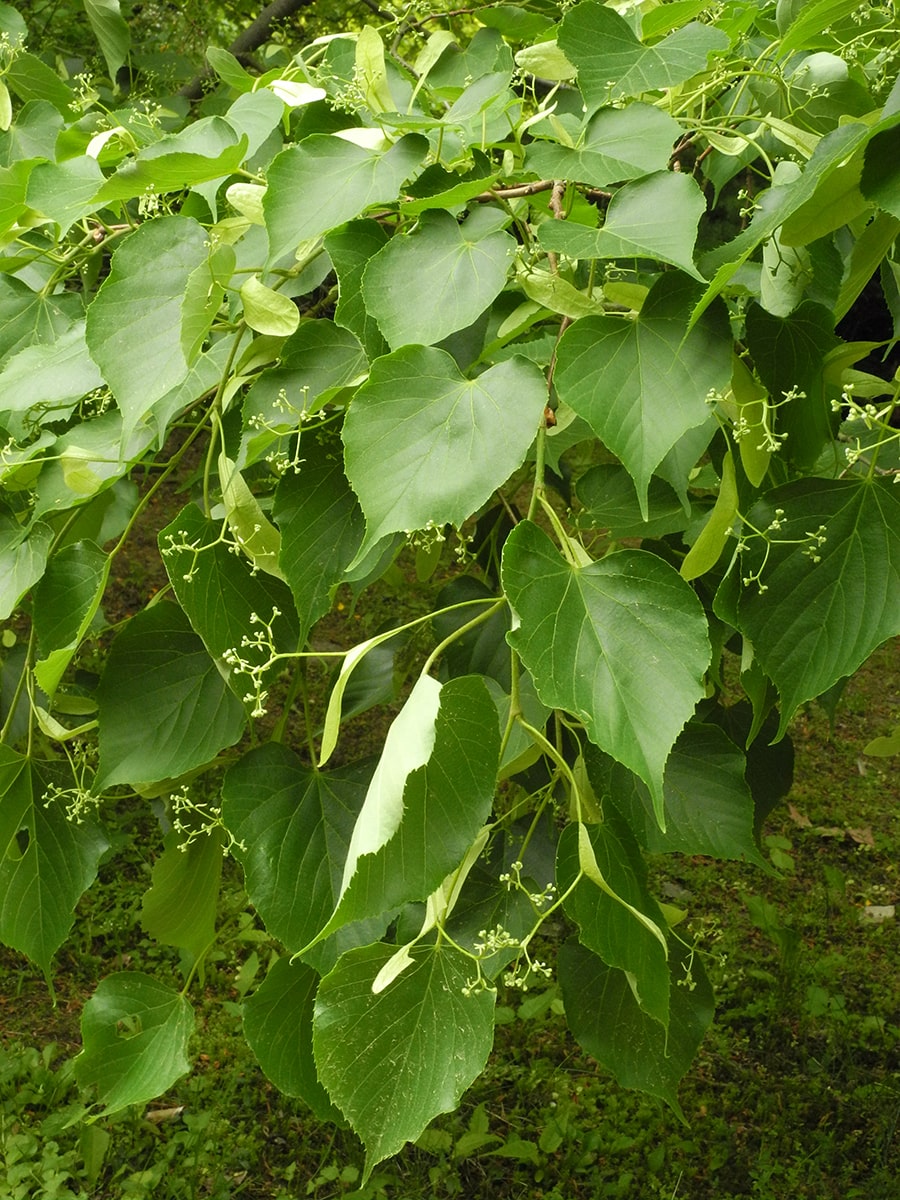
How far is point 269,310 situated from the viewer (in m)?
Answer: 0.81

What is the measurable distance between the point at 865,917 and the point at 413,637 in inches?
91.5

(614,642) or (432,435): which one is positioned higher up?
(432,435)

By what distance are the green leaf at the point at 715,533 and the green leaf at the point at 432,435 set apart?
0.15 meters

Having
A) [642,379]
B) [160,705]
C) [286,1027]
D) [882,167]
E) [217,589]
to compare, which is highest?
[882,167]

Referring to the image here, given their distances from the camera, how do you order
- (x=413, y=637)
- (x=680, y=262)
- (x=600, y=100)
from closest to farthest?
(x=680, y=262), (x=600, y=100), (x=413, y=637)

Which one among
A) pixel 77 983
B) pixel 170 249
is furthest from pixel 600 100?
pixel 77 983

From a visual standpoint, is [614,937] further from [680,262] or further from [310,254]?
[310,254]

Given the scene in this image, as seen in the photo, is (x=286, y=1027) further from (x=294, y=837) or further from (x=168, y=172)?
(x=168, y=172)

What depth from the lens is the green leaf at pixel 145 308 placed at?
80cm

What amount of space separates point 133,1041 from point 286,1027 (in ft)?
0.81

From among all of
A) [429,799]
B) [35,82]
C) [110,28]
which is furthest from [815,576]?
[110,28]

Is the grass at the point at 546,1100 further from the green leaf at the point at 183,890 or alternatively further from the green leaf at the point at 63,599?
the green leaf at the point at 63,599

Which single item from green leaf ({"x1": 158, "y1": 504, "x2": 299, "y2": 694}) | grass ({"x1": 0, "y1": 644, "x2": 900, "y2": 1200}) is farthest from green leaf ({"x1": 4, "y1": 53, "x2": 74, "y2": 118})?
grass ({"x1": 0, "y1": 644, "x2": 900, "y2": 1200})

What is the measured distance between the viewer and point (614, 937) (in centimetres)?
74
